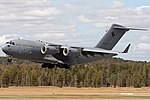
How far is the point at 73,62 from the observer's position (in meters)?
69.7

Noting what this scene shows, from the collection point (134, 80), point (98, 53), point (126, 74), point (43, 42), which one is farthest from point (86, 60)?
point (126, 74)

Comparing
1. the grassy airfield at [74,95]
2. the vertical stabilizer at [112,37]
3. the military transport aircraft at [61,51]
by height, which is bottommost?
the grassy airfield at [74,95]

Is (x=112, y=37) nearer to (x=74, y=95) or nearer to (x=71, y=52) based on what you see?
(x=71, y=52)

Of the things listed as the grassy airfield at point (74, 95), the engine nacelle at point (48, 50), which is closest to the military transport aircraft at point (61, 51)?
the engine nacelle at point (48, 50)

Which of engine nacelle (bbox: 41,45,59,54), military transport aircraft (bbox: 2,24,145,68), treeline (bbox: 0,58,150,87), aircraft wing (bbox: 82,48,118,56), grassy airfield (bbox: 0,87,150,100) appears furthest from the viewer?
treeline (bbox: 0,58,150,87)

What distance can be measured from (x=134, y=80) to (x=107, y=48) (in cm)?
9850

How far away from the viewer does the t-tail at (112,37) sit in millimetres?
73375

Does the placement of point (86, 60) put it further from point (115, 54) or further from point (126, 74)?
point (126, 74)

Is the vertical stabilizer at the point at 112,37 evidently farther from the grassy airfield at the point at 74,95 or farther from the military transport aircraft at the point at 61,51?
the grassy airfield at the point at 74,95

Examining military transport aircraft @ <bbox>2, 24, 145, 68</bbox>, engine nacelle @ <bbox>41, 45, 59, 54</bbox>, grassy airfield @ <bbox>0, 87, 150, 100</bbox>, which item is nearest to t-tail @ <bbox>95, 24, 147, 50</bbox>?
military transport aircraft @ <bbox>2, 24, 145, 68</bbox>

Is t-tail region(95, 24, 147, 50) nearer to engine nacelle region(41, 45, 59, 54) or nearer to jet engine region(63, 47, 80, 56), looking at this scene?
jet engine region(63, 47, 80, 56)

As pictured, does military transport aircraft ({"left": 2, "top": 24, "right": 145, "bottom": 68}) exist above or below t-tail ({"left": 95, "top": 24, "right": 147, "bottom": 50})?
below

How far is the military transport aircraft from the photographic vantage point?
215 ft

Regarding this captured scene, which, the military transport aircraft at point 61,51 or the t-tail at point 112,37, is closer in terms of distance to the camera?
the military transport aircraft at point 61,51
